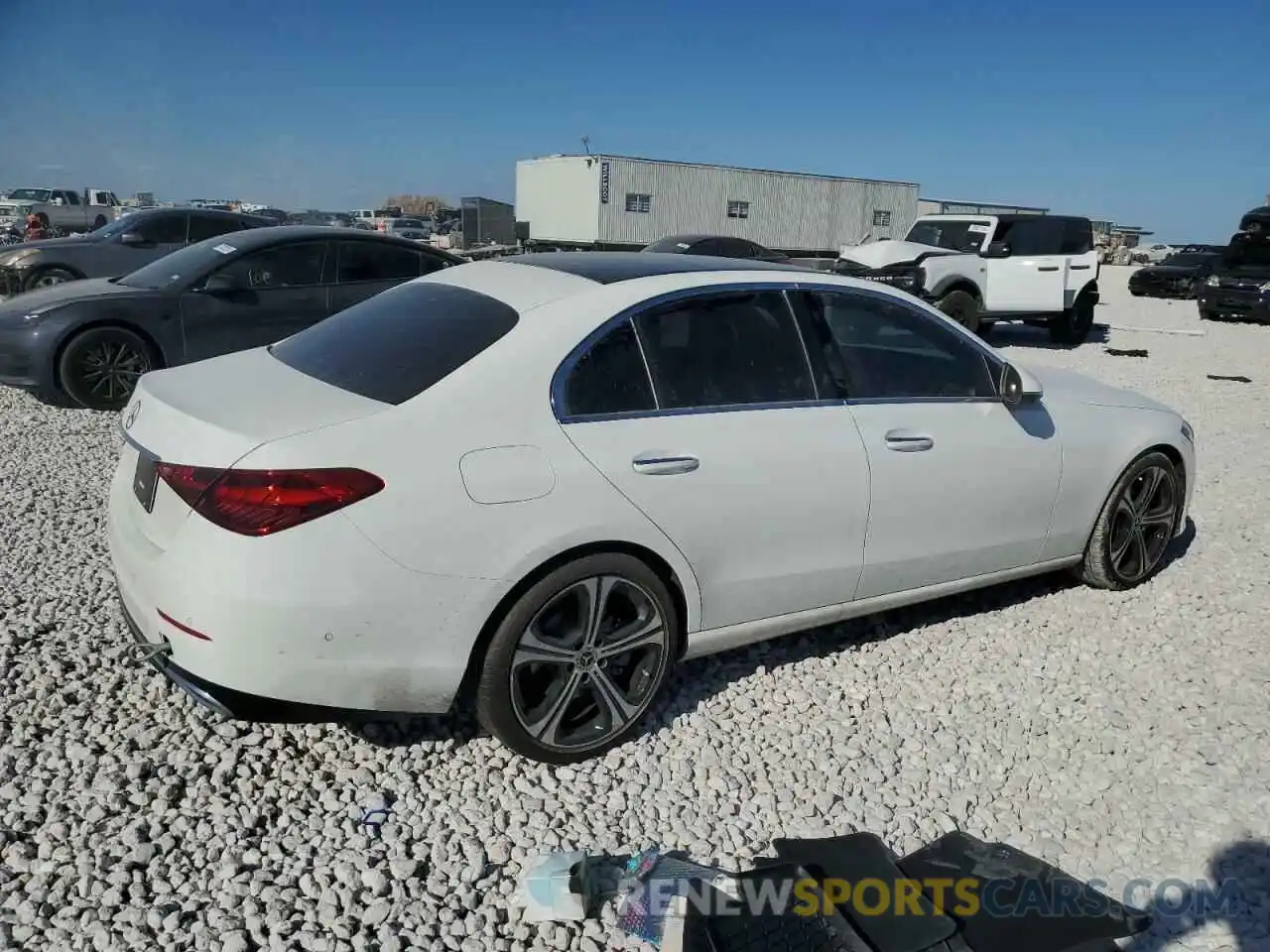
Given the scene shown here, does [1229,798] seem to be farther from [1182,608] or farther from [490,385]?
[490,385]

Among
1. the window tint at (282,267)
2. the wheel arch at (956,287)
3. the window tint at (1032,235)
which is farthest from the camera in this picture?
the window tint at (1032,235)

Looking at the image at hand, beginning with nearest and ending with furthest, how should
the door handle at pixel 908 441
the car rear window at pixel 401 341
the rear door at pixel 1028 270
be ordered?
1. the car rear window at pixel 401 341
2. the door handle at pixel 908 441
3. the rear door at pixel 1028 270

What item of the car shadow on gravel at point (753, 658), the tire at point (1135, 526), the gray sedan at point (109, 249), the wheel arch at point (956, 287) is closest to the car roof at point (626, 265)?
the car shadow on gravel at point (753, 658)

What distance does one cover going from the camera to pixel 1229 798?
3.13 meters

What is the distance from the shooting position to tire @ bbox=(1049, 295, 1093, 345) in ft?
47.5

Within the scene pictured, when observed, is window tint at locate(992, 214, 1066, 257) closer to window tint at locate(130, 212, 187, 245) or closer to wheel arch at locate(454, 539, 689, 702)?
window tint at locate(130, 212, 187, 245)

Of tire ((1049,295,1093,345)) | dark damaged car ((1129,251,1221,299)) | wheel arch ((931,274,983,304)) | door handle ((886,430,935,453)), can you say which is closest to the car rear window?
door handle ((886,430,935,453))

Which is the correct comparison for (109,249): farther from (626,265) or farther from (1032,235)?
(1032,235)

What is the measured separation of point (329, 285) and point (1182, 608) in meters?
7.00

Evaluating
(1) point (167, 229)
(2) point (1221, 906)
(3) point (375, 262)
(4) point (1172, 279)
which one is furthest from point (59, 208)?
(2) point (1221, 906)

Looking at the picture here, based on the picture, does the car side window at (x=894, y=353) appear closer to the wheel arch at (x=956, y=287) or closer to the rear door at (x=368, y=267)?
the rear door at (x=368, y=267)

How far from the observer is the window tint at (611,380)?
301 cm

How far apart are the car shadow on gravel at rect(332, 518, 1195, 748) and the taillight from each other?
680mm

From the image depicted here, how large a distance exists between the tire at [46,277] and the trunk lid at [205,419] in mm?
10895
